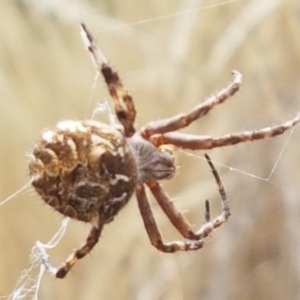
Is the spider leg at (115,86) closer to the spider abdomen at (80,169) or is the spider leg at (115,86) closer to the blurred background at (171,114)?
the spider abdomen at (80,169)

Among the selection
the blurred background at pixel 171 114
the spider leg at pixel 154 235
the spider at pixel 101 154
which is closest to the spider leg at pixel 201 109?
the spider at pixel 101 154

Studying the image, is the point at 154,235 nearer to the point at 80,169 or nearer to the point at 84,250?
the point at 84,250

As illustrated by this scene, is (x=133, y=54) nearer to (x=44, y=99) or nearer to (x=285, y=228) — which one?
(x=44, y=99)

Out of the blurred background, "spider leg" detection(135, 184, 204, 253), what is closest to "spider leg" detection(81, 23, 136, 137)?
"spider leg" detection(135, 184, 204, 253)

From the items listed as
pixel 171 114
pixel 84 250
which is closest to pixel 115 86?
pixel 84 250

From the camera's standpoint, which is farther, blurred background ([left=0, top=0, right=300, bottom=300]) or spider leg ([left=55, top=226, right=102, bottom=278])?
blurred background ([left=0, top=0, right=300, bottom=300])

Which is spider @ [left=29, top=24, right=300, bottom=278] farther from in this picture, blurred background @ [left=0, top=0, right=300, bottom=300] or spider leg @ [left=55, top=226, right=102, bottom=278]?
blurred background @ [left=0, top=0, right=300, bottom=300]
